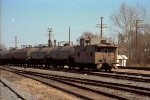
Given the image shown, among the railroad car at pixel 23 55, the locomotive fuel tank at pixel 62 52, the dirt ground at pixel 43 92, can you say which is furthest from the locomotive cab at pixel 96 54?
the railroad car at pixel 23 55

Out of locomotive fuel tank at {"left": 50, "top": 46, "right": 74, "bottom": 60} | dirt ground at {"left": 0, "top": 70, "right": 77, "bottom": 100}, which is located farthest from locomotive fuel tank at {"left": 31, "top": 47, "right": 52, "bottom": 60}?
dirt ground at {"left": 0, "top": 70, "right": 77, "bottom": 100}

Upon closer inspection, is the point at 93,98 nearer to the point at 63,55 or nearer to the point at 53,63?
the point at 63,55

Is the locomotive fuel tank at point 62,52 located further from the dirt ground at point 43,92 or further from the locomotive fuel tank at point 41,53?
the dirt ground at point 43,92

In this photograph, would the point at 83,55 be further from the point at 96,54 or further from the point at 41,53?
the point at 41,53

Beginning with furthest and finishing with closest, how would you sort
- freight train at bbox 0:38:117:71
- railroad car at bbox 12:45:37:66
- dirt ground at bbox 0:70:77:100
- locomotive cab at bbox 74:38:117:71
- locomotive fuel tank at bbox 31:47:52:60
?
railroad car at bbox 12:45:37:66 < locomotive fuel tank at bbox 31:47:52:60 < freight train at bbox 0:38:117:71 < locomotive cab at bbox 74:38:117:71 < dirt ground at bbox 0:70:77:100

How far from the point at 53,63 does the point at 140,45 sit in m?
31.9

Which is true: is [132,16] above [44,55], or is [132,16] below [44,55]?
above

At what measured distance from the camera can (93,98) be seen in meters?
13.7

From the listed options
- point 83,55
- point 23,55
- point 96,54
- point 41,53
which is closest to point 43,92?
point 96,54

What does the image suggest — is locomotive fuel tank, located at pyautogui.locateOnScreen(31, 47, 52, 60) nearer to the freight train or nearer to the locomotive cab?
the freight train

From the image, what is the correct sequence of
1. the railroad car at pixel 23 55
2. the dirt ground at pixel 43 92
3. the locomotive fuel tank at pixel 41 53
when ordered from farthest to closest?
the railroad car at pixel 23 55
the locomotive fuel tank at pixel 41 53
the dirt ground at pixel 43 92

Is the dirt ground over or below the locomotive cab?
below

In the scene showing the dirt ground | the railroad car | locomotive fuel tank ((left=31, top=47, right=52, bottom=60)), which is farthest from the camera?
the railroad car

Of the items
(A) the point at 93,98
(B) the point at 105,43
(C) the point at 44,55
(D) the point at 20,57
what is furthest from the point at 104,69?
(D) the point at 20,57
